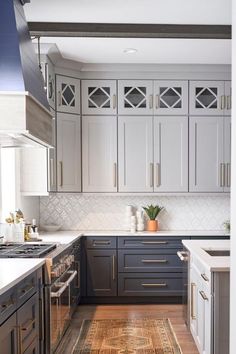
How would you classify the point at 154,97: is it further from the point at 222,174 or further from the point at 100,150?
the point at 222,174

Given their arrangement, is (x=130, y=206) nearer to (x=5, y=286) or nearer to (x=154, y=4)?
(x=154, y=4)

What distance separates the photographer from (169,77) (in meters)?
5.04

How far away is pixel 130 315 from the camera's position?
451 cm

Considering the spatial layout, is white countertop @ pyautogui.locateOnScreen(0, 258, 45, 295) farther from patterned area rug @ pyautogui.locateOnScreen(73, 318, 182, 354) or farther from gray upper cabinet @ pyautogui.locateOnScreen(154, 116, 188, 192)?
gray upper cabinet @ pyautogui.locateOnScreen(154, 116, 188, 192)

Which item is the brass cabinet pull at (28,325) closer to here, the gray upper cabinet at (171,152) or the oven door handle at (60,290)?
the oven door handle at (60,290)

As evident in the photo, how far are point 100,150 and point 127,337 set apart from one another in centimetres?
216

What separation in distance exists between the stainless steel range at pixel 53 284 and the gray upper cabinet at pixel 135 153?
1.33 metres

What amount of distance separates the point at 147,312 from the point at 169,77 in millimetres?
2747

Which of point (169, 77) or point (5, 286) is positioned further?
point (169, 77)

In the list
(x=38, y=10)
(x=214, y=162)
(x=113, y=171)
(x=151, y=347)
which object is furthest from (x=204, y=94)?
(x=151, y=347)

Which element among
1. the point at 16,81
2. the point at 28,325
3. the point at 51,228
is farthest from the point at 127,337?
the point at 16,81

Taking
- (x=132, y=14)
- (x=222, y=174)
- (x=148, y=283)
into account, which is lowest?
(x=148, y=283)
